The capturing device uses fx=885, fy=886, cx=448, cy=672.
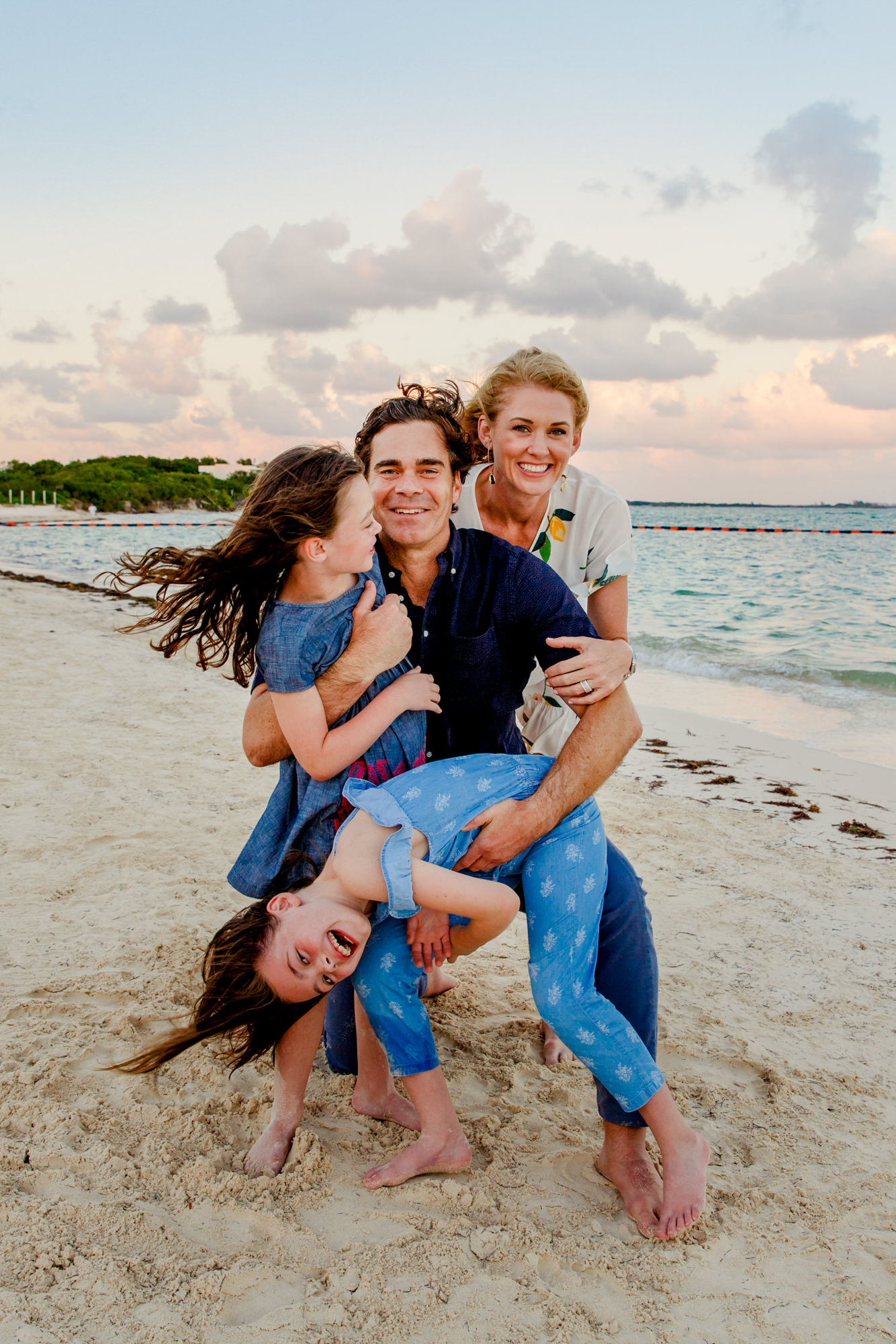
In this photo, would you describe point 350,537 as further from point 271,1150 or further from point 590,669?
point 271,1150

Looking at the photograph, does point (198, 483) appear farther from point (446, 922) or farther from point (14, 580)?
point (446, 922)

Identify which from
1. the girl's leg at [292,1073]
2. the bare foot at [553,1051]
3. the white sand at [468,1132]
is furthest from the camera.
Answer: the bare foot at [553,1051]

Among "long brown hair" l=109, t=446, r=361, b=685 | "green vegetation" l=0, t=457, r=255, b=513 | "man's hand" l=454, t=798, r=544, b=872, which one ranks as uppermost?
"green vegetation" l=0, t=457, r=255, b=513

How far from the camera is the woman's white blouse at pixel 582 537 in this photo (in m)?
3.01

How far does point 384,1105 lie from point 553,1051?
1.97 ft

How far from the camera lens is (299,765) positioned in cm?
245

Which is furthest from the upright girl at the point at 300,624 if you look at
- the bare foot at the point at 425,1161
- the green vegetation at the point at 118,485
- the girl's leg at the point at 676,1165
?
the green vegetation at the point at 118,485

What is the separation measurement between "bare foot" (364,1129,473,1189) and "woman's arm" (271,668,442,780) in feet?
3.13

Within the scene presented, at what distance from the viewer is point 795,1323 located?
1779 mm

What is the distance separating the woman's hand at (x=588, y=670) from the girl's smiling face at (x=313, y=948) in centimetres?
79

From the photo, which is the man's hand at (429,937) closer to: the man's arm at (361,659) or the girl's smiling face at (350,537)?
the man's arm at (361,659)

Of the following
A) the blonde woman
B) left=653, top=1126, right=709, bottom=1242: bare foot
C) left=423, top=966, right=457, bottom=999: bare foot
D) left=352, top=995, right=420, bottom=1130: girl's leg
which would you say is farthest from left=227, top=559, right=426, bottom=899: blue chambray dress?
left=653, top=1126, right=709, bottom=1242: bare foot

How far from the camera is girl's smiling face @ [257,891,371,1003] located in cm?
213

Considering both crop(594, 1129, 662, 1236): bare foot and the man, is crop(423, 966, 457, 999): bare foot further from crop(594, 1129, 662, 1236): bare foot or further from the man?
crop(594, 1129, 662, 1236): bare foot
